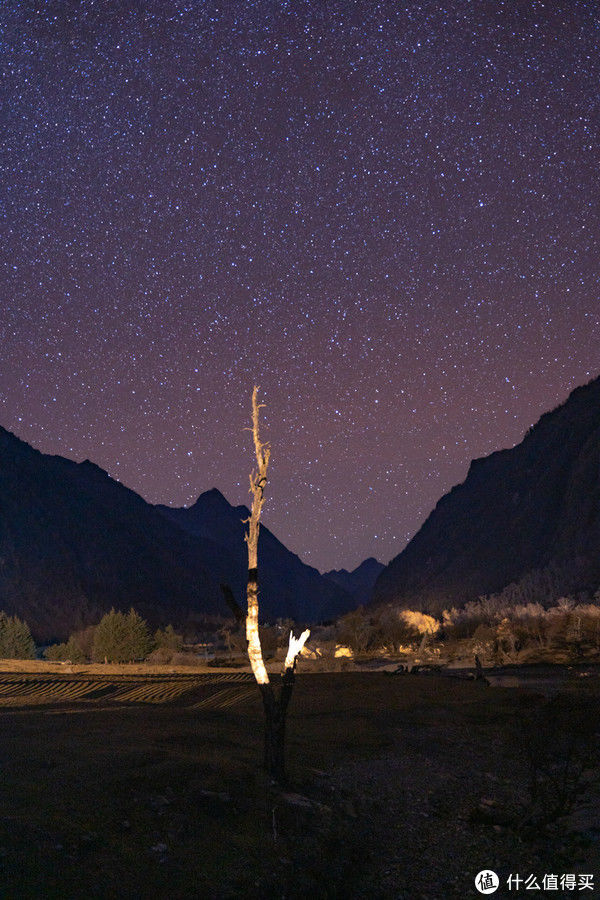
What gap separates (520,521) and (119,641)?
49.5 meters

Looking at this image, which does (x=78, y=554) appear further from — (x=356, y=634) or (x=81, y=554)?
(x=356, y=634)

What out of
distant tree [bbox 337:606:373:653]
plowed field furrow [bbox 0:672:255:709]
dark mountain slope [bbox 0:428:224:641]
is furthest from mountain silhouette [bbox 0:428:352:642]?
plowed field furrow [bbox 0:672:255:709]

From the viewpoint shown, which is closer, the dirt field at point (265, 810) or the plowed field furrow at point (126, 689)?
the dirt field at point (265, 810)

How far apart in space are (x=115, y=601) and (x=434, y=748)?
103 metres

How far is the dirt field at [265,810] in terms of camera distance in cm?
652

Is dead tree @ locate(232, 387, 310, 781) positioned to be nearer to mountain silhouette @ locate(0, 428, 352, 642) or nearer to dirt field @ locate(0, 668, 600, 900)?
dirt field @ locate(0, 668, 600, 900)

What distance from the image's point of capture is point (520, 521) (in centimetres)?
7506

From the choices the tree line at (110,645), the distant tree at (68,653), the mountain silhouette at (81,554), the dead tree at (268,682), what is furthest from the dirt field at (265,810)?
the mountain silhouette at (81,554)

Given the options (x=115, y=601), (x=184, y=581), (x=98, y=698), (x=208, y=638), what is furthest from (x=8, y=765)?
(x=184, y=581)

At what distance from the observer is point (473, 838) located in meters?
9.00

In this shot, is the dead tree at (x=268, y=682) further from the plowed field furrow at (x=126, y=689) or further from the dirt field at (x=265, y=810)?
the plowed field furrow at (x=126, y=689)

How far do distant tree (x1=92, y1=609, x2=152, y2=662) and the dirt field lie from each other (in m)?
29.6

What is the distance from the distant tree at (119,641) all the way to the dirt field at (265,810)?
2963 cm

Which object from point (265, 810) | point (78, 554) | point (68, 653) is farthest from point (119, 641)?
point (78, 554)
